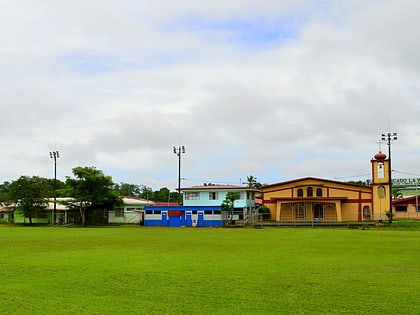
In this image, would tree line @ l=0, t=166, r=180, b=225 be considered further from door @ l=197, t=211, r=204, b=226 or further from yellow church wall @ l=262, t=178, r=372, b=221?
yellow church wall @ l=262, t=178, r=372, b=221

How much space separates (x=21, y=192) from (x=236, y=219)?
29483mm

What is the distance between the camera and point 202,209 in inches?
2837

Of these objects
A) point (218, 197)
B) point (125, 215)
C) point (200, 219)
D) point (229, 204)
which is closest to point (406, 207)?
point (218, 197)

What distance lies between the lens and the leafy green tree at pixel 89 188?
239ft

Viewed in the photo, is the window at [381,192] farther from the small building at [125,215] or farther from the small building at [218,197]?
the small building at [125,215]

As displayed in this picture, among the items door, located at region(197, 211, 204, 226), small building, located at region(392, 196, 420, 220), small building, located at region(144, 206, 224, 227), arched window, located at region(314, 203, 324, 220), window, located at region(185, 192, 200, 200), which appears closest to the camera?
door, located at region(197, 211, 204, 226)

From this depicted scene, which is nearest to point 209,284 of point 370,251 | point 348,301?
point 348,301

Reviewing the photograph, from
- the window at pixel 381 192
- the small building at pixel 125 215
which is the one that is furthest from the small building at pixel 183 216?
the window at pixel 381 192

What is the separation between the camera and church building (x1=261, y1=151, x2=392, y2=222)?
7050 centimetres

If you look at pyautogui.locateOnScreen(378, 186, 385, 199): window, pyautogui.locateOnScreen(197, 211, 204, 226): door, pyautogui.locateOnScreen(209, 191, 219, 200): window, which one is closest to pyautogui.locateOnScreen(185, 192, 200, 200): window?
pyautogui.locateOnScreen(209, 191, 219, 200): window

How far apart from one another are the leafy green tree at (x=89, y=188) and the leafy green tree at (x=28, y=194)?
5158 mm

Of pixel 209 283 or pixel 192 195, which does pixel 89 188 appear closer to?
pixel 192 195

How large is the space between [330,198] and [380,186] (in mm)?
6393

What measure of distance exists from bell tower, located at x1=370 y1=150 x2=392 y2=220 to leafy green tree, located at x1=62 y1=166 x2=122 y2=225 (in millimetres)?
33942
